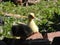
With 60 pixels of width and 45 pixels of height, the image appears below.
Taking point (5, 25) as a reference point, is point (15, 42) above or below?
above

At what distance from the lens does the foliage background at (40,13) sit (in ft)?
31.8

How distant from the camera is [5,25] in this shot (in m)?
9.73

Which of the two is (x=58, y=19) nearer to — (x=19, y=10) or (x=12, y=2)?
(x=19, y=10)

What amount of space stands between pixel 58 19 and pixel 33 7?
1743 mm

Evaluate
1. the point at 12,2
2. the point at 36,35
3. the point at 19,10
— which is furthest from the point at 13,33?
Result: the point at 12,2

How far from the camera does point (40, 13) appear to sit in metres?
11.6

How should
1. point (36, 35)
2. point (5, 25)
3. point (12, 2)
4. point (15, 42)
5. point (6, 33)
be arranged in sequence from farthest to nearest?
point (12, 2), point (5, 25), point (6, 33), point (36, 35), point (15, 42)

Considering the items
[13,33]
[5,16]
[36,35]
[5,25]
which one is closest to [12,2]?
[5,16]

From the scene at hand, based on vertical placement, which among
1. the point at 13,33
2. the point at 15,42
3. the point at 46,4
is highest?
the point at 15,42

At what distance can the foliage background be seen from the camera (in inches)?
382

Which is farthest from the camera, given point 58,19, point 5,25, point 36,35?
point 58,19

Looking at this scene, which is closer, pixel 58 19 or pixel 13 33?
pixel 13 33

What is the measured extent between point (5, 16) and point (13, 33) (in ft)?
8.22

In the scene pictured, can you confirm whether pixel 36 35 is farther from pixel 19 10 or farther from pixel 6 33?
pixel 19 10
